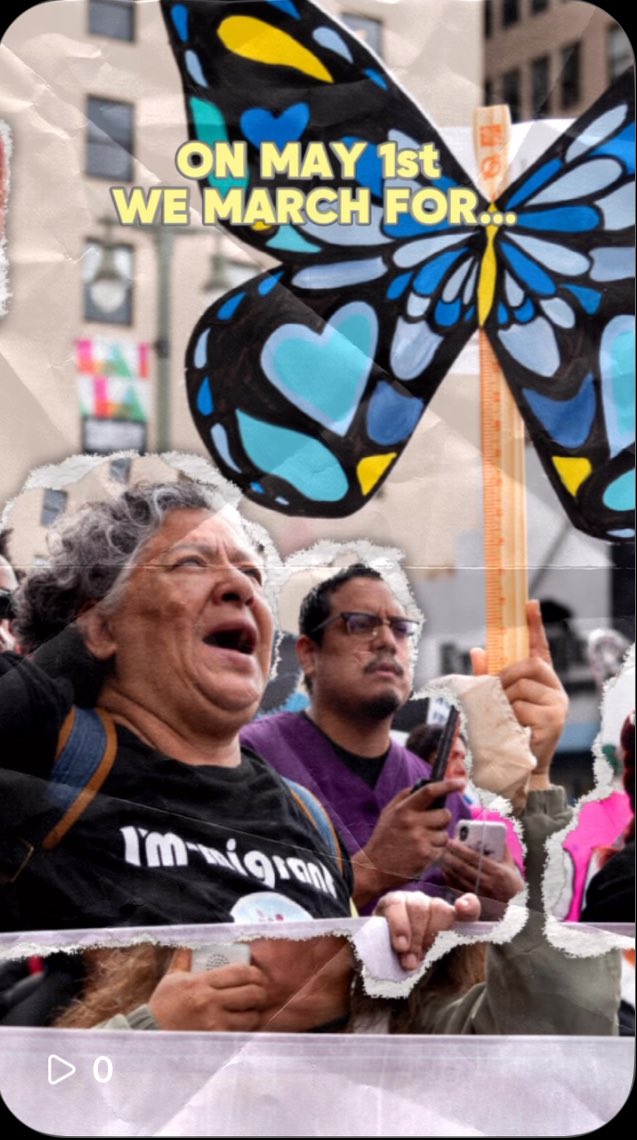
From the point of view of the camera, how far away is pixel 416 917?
1.29 meters

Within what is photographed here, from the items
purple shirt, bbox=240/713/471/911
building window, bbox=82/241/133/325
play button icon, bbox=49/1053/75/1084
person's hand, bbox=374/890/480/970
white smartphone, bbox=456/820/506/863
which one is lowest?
play button icon, bbox=49/1053/75/1084

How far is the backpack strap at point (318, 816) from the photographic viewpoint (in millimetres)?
1295

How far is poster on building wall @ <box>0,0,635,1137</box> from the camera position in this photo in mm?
1294

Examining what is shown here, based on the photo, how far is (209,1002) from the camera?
4.22 feet

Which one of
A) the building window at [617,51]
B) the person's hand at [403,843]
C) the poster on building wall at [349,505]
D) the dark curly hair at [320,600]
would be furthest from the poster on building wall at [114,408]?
the building window at [617,51]

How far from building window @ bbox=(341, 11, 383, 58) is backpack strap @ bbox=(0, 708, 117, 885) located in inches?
29.4

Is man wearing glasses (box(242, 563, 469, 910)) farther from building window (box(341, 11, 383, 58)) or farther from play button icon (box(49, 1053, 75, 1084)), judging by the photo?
building window (box(341, 11, 383, 58))

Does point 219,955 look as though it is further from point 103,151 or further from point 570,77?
point 570,77

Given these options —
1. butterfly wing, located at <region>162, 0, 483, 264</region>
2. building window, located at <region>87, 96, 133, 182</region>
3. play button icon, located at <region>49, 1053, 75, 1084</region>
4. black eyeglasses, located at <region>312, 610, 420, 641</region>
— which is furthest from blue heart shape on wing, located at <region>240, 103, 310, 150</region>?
play button icon, located at <region>49, 1053, 75, 1084</region>

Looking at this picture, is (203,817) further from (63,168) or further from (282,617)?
(63,168)

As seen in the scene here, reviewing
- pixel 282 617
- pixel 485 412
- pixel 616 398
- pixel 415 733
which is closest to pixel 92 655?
pixel 282 617

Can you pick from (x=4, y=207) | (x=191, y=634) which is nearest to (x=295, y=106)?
(x=4, y=207)

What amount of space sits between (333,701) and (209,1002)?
1.09ft

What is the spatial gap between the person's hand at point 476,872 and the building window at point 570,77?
0.78m
